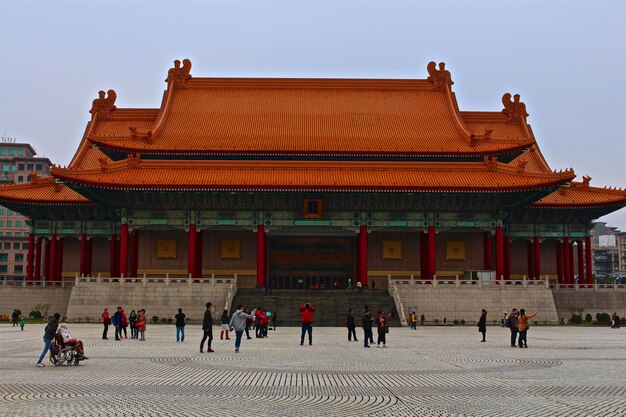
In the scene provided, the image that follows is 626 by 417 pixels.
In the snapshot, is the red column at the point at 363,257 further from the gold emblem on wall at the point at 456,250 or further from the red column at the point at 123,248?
the red column at the point at 123,248

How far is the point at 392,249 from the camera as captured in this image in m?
55.0

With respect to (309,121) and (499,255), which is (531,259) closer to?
(499,255)

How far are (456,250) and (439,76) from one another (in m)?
17.4

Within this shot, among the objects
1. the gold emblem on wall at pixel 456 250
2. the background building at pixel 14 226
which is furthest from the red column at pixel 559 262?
the background building at pixel 14 226

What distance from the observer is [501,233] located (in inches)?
2024

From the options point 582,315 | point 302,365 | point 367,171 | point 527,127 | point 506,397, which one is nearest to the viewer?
point 506,397

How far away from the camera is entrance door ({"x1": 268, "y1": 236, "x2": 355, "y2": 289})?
57.0m

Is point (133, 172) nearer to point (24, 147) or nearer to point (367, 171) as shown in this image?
point (367, 171)

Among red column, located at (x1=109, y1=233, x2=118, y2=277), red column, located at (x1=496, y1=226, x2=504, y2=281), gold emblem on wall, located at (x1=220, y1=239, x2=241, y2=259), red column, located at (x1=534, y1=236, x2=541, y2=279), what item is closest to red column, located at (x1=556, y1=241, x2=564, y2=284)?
red column, located at (x1=534, y1=236, x2=541, y2=279)

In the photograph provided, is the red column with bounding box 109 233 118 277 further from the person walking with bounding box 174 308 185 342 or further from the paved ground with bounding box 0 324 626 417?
the paved ground with bounding box 0 324 626 417

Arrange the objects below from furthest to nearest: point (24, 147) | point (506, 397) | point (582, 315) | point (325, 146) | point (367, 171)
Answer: point (24, 147) → point (325, 146) → point (367, 171) → point (582, 315) → point (506, 397)

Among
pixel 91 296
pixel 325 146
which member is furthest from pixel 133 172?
pixel 325 146

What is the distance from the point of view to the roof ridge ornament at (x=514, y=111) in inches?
2515

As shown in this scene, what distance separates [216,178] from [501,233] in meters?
20.2
